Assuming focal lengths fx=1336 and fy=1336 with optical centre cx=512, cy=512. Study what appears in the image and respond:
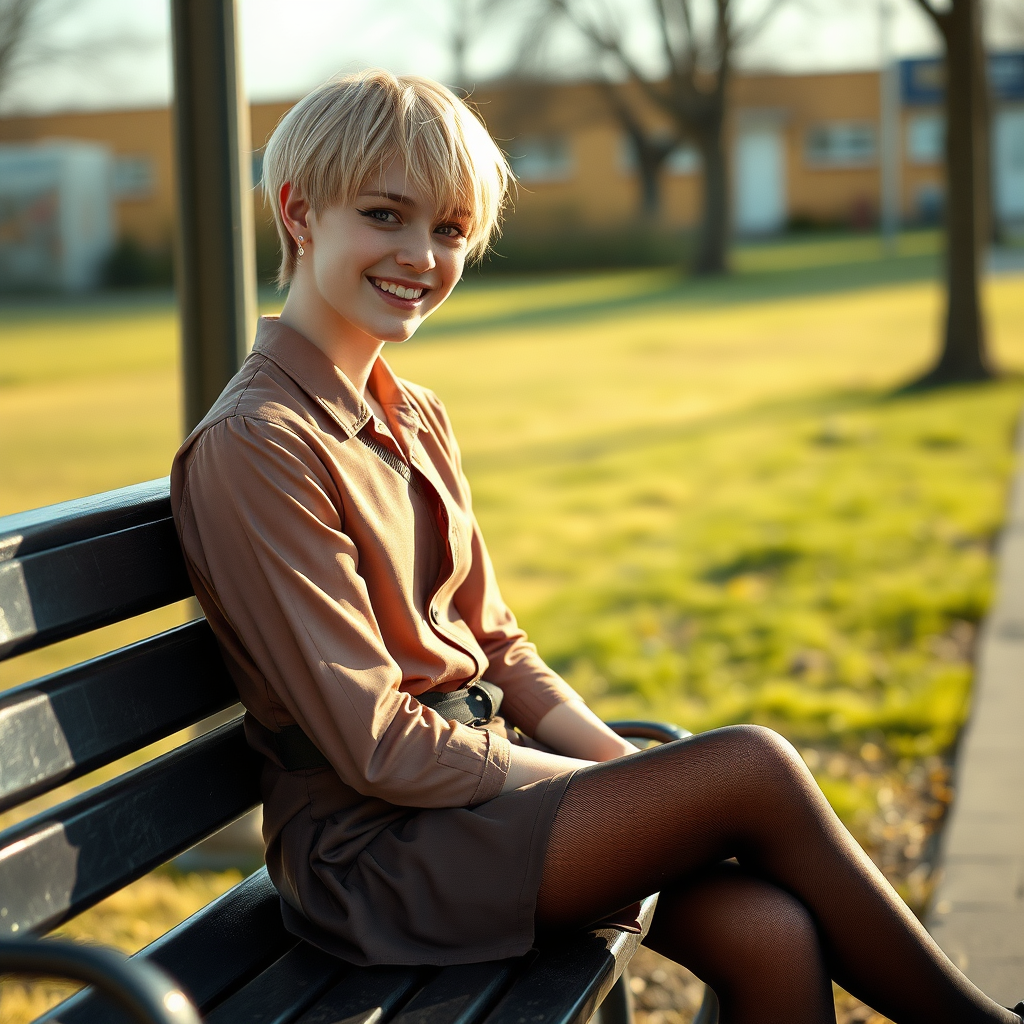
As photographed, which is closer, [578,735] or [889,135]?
[578,735]

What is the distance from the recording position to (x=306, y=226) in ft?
6.55

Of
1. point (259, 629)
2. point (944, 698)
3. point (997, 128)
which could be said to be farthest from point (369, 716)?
point (997, 128)

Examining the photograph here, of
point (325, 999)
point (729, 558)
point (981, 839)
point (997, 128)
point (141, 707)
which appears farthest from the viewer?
point (997, 128)

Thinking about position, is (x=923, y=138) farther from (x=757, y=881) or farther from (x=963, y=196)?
(x=757, y=881)

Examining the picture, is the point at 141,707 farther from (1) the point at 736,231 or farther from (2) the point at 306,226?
(1) the point at 736,231

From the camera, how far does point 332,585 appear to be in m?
1.78

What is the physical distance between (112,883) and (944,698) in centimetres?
333

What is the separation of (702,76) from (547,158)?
1328 centimetres

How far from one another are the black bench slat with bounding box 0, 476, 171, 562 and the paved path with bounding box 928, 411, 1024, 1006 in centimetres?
187

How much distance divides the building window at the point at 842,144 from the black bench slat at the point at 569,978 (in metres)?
48.1

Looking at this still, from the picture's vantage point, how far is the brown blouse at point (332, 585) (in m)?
1.75

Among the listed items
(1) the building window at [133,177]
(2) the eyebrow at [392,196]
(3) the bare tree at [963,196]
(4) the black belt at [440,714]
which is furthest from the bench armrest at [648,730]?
(1) the building window at [133,177]

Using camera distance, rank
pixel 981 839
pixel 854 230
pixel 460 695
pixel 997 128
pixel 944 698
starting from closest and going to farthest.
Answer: pixel 460 695
pixel 981 839
pixel 944 698
pixel 854 230
pixel 997 128

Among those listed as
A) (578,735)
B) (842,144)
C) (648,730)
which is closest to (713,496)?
(648,730)
